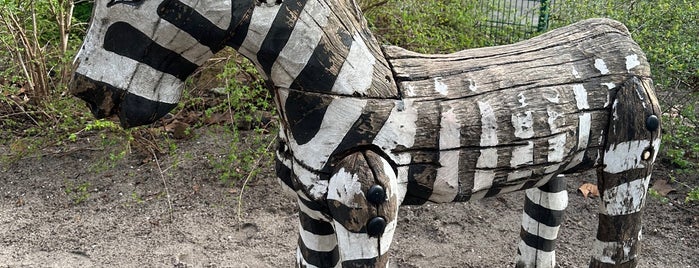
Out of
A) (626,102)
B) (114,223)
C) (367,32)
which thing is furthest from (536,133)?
(114,223)

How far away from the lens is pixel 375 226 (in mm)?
1599

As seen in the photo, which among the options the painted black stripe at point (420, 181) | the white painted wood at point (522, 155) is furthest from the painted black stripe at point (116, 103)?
the white painted wood at point (522, 155)

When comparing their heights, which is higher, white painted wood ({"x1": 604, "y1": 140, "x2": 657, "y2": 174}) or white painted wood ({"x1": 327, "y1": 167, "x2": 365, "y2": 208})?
white painted wood ({"x1": 327, "y1": 167, "x2": 365, "y2": 208})

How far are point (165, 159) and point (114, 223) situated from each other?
59 centimetres

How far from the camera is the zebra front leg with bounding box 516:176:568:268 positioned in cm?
238

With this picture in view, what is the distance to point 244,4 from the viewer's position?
4.66 feet

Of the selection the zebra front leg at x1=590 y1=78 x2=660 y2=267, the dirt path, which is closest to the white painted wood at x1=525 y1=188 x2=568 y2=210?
the zebra front leg at x1=590 y1=78 x2=660 y2=267

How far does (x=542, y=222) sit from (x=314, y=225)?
3.19 ft

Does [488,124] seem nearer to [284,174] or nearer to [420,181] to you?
[420,181]

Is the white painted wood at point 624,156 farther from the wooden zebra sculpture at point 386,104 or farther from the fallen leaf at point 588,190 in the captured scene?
the fallen leaf at point 588,190

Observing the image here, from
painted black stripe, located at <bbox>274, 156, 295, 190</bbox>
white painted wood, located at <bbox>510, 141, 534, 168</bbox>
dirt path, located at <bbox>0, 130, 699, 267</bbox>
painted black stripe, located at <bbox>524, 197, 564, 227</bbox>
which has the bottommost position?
dirt path, located at <bbox>0, 130, 699, 267</bbox>

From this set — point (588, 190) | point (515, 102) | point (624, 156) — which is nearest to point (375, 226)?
point (515, 102)

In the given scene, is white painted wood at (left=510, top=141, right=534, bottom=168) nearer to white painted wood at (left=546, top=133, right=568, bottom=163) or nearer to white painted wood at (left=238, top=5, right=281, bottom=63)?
white painted wood at (left=546, top=133, right=568, bottom=163)

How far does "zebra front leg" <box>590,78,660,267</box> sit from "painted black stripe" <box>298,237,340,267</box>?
2.72 ft
